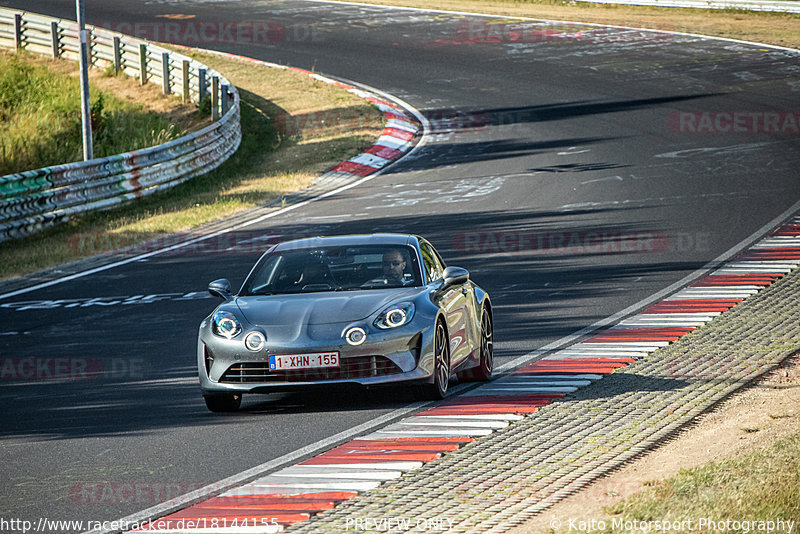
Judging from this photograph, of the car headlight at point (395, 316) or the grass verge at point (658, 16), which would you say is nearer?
the car headlight at point (395, 316)

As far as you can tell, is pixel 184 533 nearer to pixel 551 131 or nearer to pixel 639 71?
pixel 551 131

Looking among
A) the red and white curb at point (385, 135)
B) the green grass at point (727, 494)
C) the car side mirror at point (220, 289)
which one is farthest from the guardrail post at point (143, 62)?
the green grass at point (727, 494)

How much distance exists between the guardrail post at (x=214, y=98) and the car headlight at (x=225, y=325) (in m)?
21.2

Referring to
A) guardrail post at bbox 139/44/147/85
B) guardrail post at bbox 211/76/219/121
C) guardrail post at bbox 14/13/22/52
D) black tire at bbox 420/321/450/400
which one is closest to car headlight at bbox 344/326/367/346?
black tire at bbox 420/321/450/400

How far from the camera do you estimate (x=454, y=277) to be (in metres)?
9.99

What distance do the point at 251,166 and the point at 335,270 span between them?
17.4 metres

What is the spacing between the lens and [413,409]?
9.34 meters

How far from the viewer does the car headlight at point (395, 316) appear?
9320 mm

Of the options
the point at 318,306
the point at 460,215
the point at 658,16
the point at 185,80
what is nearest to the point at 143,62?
the point at 185,80

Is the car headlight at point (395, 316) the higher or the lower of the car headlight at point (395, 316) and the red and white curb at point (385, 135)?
the higher

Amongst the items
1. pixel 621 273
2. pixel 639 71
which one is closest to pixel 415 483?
pixel 621 273

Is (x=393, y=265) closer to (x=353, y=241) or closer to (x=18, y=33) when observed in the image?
(x=353, y=241)

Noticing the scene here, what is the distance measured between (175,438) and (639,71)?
2954 cm

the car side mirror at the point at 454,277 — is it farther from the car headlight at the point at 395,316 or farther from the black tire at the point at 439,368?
the car headlight at the point at 395,316
